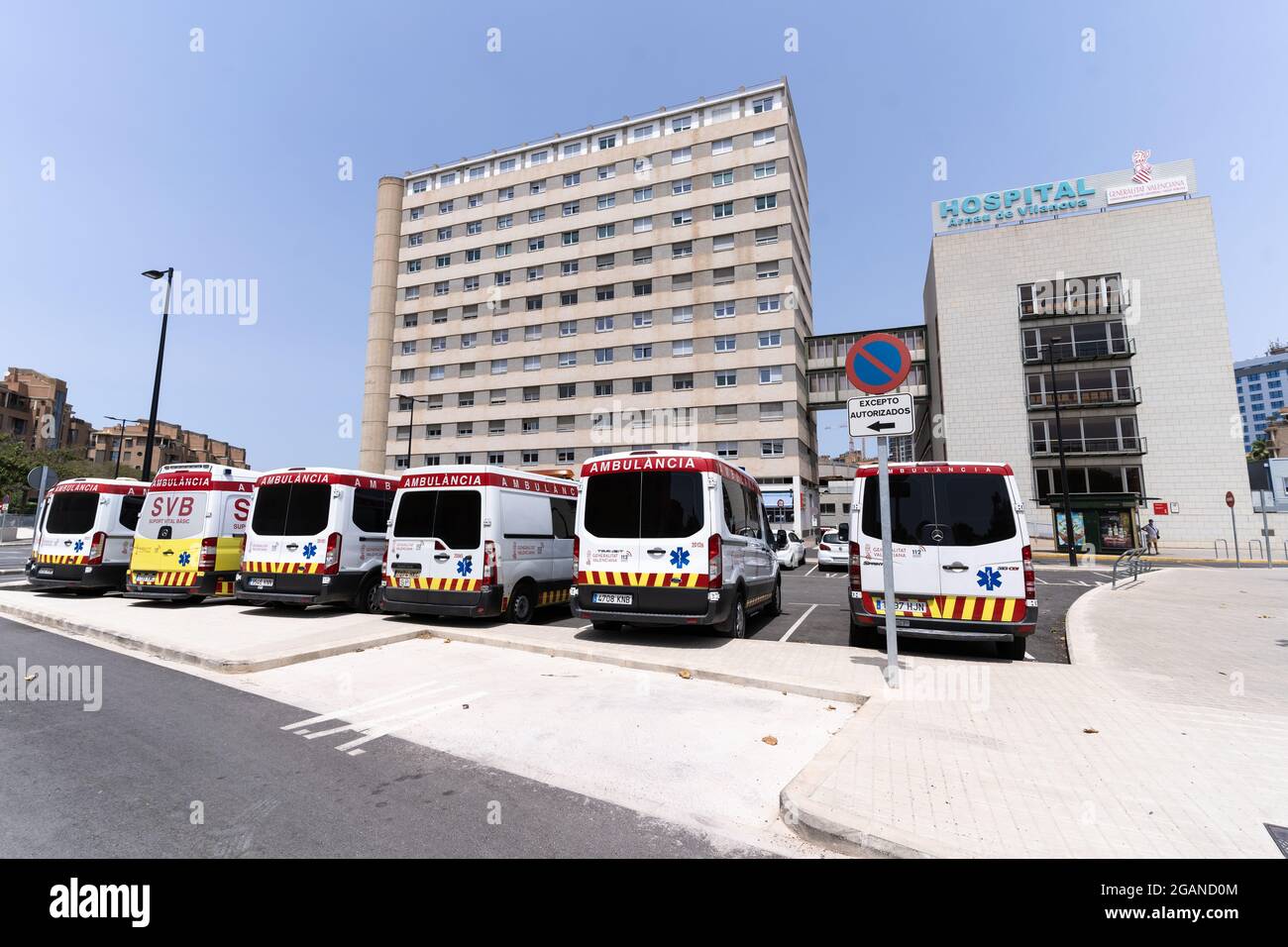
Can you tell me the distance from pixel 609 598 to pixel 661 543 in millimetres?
1067

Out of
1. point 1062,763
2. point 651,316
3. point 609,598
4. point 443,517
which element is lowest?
point 1062,763

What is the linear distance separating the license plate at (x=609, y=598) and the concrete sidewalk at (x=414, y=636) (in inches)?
21.7

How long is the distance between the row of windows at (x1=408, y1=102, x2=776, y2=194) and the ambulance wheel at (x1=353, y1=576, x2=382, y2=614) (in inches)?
1683

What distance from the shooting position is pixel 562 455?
45.7 metres

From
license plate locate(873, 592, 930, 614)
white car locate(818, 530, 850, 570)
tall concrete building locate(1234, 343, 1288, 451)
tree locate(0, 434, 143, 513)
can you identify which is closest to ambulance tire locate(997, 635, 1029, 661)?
license plate locate(873, 592, 930, 614)

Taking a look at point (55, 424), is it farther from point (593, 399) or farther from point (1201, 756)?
point (1201, 756)

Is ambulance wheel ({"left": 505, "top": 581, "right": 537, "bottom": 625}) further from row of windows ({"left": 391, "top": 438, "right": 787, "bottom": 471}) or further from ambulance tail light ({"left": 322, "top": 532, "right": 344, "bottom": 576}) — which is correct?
row of windows ({"left": 391, "top": 438, "right": 787, "bottom": 471})

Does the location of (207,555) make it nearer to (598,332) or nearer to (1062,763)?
(1062,763)

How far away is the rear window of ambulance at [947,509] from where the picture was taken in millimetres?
7082

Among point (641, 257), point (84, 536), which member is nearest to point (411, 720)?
point (84, 536)

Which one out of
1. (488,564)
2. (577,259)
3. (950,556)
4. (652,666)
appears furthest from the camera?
(577,259)

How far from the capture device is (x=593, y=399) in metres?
45.1

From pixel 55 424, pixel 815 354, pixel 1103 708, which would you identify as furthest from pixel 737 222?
pixel 55 424

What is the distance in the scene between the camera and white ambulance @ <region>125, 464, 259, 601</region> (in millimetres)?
11719
